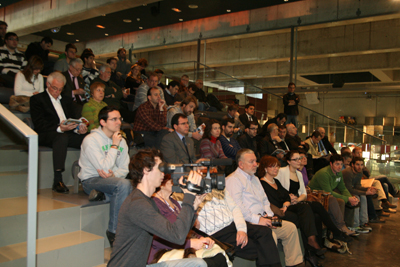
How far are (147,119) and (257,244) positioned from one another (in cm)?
241

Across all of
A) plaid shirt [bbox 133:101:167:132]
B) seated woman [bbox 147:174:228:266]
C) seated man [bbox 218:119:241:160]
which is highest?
plaid shirt [bbox 133:101:167:132]

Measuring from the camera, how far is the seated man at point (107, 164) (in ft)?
9.25

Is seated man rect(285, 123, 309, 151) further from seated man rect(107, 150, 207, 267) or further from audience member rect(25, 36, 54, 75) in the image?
seated man rect(107, 150, 207, 267)

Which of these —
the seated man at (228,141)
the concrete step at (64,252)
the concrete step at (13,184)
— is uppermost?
the seated man at (228,141)

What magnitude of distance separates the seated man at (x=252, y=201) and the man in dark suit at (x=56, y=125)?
1751 millimetres

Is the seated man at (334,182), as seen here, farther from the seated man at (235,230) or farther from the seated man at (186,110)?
the seated man at (235,230)

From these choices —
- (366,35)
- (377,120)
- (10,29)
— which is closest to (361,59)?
(366,35)

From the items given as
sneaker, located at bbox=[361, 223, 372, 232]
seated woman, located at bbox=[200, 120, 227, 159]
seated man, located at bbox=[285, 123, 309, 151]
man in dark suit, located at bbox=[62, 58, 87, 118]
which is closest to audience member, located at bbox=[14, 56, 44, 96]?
man in dark suit, located at bbox=[62, 58, 87, 118]

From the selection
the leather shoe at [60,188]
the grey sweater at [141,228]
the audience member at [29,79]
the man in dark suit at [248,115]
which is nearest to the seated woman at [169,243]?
the grey sweater at [141,228]

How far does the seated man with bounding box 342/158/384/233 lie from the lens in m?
5.78

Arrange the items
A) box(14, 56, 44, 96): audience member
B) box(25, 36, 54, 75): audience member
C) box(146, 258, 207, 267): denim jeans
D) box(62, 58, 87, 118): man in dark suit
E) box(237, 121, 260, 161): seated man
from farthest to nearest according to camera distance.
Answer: box(25, 36, 54, 75): audience member, box(237, 121, 260, 161): seated man, box(62, 58, 87, 118): man in dark suit, box(14, 56, 44, 96): audience member, box(146, 258, 207, 267): denim jeans

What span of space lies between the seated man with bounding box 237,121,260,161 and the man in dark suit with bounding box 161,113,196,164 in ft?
6.15

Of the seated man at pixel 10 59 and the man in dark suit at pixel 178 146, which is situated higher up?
the seated man at pixel 10 59

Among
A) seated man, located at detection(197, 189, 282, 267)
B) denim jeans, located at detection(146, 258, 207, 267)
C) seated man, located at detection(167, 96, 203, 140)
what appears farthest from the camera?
seated man, located at detection(167, 96, 203, 140)
